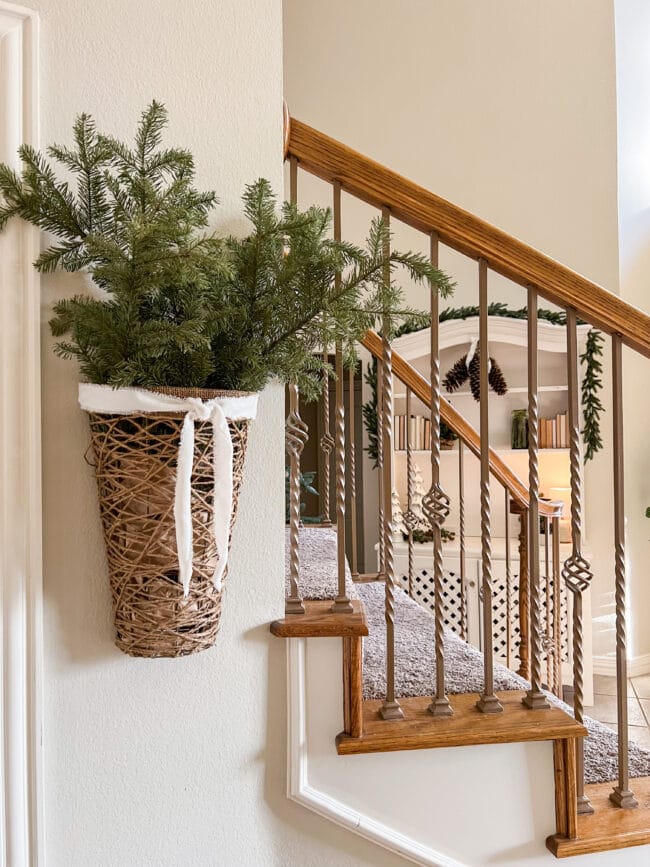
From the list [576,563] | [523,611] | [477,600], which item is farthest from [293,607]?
[477,600]

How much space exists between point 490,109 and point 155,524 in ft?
14.1

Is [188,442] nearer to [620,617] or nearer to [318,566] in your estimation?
[318,566]

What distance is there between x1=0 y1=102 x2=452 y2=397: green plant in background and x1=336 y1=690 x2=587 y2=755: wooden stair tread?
0.66 m

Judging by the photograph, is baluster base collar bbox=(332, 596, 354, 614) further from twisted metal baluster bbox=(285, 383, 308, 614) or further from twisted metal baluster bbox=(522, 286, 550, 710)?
twisted metal baluster bbox=(522, 286, 550, 710)

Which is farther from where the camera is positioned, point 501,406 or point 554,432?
point 501,406

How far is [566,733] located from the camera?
1.16 meters

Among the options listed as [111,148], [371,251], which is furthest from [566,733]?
[111,148]

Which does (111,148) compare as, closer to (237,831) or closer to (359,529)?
(237,831)


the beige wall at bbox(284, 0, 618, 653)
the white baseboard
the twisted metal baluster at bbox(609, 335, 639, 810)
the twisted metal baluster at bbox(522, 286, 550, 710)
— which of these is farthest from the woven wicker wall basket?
the white baseboard

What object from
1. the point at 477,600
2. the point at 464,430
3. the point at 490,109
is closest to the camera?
the point at 464,430

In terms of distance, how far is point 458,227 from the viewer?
1192 mm

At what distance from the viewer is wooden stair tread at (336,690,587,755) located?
1116mm

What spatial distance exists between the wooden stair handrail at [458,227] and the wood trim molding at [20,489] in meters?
0.46

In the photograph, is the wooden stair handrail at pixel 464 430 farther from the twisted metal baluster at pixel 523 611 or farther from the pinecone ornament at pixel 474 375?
the pinecone ornament at pixel 474 375
